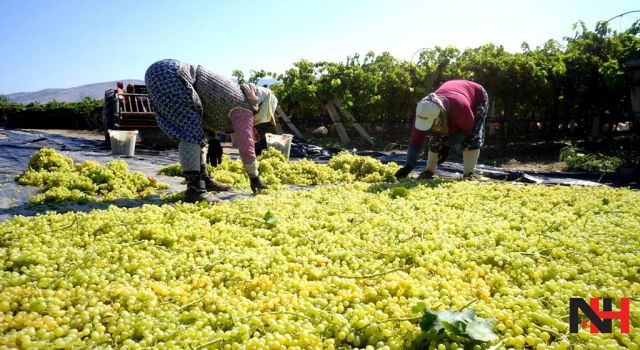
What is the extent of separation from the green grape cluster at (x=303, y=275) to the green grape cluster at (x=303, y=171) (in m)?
2.31

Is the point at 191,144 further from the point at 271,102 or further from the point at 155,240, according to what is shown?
the point at 155,240

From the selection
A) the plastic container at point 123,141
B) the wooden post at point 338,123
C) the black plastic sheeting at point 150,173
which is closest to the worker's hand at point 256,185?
the black plastic sheeting at point 150,173

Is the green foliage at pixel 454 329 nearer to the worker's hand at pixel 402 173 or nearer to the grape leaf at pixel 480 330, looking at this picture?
the grape leaf at pixel 480 330

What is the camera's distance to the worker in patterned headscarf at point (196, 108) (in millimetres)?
4379

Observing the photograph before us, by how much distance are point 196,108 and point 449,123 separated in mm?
3855

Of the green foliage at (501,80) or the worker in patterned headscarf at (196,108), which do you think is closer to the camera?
the worker in patterned headscarf at (196,108)

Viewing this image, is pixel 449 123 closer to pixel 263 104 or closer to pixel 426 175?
pixel 426 175

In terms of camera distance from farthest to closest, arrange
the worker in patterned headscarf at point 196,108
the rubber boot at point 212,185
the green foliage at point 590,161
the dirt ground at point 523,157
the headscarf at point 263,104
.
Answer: the dirt ground at point 523,157 < the green foliage at point 590,161 < the rubber boot at point 212,185 < the headscarf at point 263,104 < the worker in patterned headscarf at point 196,108

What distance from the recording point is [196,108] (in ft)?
14.8

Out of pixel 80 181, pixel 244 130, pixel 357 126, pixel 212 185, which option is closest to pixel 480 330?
pixel 244 130

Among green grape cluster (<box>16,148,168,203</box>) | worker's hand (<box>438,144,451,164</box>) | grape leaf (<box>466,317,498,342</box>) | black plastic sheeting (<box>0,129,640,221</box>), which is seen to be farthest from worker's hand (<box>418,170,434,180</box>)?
grape leaf (<box>466,317,498,342</box>)

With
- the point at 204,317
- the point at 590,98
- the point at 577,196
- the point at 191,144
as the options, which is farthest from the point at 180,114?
the point at 590,98

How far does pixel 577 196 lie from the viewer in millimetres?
4867

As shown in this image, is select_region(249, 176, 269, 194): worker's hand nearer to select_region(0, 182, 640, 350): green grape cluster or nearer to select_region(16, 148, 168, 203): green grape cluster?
select_region(0, 182, 640, 350): green grape cluster
